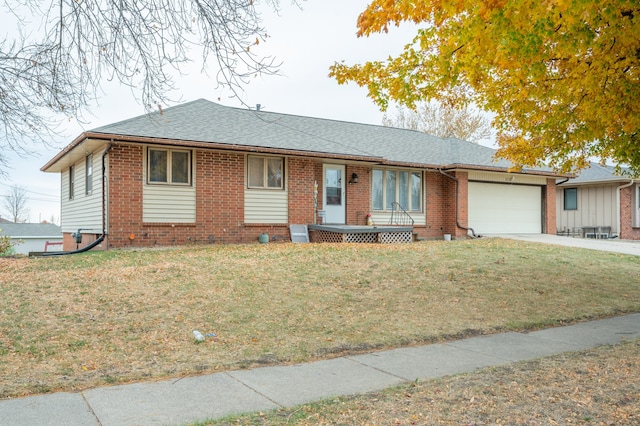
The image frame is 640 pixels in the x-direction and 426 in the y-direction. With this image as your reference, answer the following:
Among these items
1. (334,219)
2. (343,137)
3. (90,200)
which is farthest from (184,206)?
(343,137)

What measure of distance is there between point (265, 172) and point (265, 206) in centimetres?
104

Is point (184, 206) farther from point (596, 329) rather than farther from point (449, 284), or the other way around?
point (596, 329)

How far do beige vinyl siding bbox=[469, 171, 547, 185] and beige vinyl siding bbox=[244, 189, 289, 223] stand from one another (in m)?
8.10

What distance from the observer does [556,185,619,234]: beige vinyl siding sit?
84.3ft

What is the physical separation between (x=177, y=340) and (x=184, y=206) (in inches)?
357

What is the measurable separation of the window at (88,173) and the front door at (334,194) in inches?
286

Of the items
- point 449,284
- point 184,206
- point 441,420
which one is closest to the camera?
point 441,420

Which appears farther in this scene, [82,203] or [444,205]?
[444,205]

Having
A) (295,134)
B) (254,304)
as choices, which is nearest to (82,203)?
(295,134)

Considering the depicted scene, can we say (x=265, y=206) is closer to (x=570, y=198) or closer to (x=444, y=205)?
(x=444, y=205)

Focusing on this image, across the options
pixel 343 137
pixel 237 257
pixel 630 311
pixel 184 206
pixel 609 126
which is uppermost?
pixel 343 137

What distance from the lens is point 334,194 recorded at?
1777 centimetres

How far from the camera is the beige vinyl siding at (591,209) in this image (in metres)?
25.7

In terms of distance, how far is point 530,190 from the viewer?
2234cm
